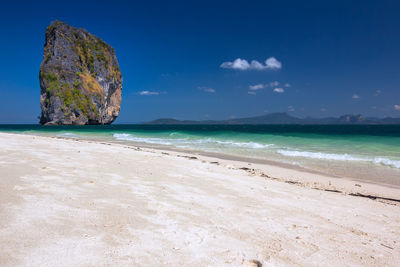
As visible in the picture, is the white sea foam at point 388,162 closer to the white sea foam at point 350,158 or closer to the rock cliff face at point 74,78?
the white sea foam at point 350,158

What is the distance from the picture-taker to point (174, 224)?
2.98 metres

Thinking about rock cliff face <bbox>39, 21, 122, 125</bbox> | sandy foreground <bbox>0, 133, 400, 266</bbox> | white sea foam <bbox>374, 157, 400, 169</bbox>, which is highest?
rock cliff face <bbox>39, 21, 122, 125</bbox>

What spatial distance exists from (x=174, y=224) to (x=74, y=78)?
3548 inches

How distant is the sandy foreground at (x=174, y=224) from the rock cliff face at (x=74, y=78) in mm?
82391

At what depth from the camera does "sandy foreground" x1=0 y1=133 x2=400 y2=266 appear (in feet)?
7.23

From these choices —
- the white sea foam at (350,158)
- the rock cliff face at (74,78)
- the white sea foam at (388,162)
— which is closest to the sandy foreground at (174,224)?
the white sea foam at (388,162)

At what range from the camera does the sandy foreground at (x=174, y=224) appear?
2203mm

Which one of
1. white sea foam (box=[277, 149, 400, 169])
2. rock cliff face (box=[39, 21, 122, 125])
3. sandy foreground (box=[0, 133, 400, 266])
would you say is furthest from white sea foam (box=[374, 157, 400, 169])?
rock cliff face (box=[39, 21, 122, 125])

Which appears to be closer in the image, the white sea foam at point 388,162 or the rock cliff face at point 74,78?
the white sea foam at point 388,162

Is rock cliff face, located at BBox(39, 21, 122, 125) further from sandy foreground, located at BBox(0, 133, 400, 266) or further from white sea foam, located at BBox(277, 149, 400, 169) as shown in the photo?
sandy foreground, located at BBox(0, 133, 400, 266)

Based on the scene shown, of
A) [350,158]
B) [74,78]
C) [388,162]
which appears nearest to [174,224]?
[388,162]

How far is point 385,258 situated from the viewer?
2662mm

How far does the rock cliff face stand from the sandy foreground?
8239 cm

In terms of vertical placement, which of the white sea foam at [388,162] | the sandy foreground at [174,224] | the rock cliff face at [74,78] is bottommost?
the white sea foam at [388,162]
